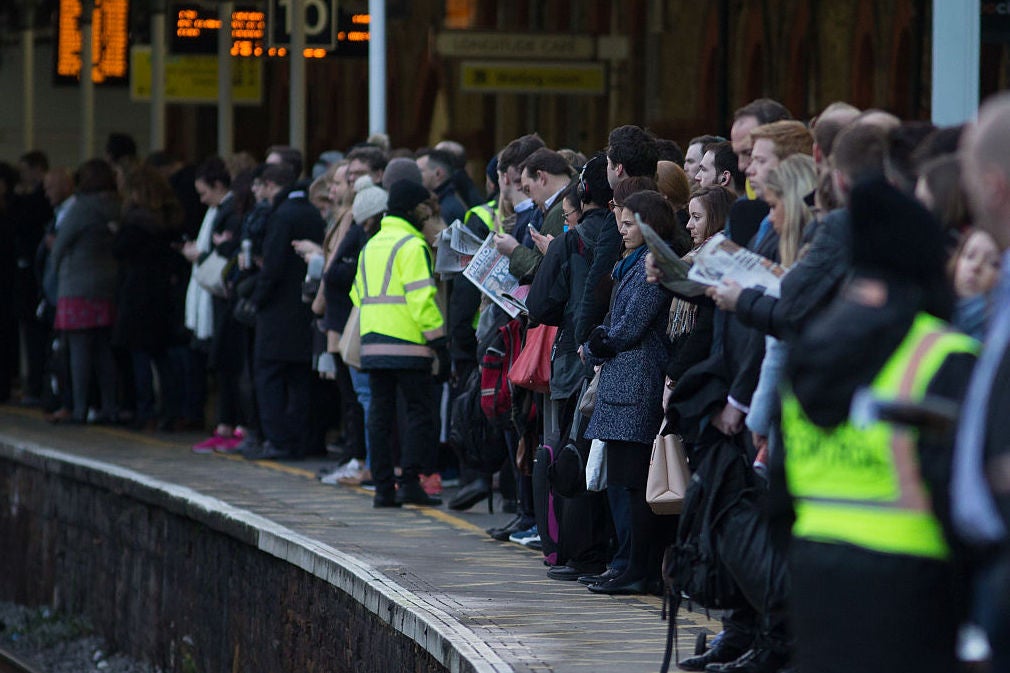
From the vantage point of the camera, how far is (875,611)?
4062 mm

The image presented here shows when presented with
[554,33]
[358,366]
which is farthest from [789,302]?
[554,33]

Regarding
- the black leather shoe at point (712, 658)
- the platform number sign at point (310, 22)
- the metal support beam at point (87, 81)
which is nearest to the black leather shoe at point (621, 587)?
the black leather shoe at point (712, 658)

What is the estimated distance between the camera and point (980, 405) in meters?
3.70

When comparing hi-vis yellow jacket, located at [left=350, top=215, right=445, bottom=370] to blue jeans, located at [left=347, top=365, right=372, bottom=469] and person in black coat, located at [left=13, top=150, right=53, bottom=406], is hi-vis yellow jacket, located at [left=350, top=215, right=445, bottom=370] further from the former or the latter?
person in black coat, located at [left=13, top=150, right=53, bottom=406]

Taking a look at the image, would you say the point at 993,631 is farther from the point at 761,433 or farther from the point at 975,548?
the point at 761,433

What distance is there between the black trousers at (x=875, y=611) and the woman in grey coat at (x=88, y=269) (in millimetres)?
12719

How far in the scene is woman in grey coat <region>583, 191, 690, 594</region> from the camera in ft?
27.6

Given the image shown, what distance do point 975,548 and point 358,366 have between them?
8033 millimetres

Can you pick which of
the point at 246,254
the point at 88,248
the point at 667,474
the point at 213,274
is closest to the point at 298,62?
the point at 88,248

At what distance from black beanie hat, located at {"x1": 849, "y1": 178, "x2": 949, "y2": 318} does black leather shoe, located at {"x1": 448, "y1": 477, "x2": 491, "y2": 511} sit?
24.4ft

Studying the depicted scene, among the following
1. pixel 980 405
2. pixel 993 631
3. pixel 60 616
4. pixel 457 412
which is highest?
pixel 980 405

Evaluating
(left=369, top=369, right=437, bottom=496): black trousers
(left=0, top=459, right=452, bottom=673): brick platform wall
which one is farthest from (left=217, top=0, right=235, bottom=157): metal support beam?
(left=369, top=369, right=437, bottom=496): black trousers

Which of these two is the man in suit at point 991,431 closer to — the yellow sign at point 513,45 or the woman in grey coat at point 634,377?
the woman in grey coat at point 634,377

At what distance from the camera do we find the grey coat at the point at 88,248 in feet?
53.9
